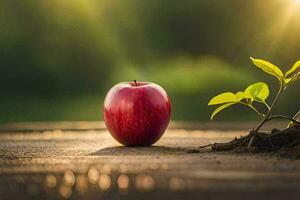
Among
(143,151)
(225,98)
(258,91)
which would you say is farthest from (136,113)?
(258,91)

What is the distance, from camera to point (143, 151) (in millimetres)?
3678

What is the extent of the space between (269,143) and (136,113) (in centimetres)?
79

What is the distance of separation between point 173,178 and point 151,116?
4.18 ft

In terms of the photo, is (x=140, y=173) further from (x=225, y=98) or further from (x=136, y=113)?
(x=136, y=113)

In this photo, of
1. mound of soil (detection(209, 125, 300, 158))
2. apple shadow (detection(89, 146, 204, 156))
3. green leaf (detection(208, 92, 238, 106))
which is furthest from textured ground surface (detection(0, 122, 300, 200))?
green leaf (detection(208, 92, 238, 106))

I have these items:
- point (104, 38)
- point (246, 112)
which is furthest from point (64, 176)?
point (104, 38)

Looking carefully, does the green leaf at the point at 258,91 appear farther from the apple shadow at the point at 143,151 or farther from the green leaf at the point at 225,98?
the apple shadow at the point at 143,151

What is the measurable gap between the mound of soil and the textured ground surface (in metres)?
0.13

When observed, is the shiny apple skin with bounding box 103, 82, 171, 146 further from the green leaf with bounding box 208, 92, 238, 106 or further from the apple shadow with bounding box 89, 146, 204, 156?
the green leaf with bounding box 208, 92, 238, 106

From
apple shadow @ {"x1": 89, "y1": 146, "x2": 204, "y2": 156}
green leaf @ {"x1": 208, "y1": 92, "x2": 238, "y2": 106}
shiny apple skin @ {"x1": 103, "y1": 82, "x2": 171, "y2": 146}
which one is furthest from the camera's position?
shiny apple skin @ {"x1": 103, "y1": 82, "x2": 171, "y2": 146}

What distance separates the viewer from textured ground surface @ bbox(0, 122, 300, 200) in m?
2.44

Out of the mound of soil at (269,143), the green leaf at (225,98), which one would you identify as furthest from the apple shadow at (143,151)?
the green leaf at (225,98)

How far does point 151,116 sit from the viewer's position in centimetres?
388

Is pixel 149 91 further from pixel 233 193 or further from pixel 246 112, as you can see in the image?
pixel 246 112
